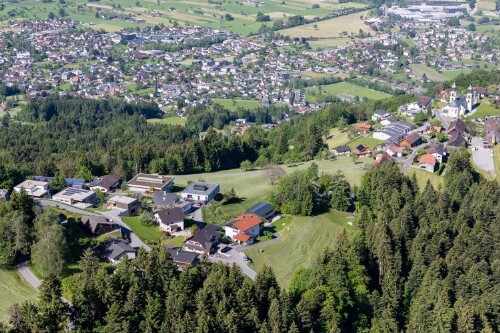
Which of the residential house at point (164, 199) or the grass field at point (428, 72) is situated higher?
the residential house at point (164, 199)

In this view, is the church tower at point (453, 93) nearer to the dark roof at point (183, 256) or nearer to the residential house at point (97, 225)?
the dark roof at point (183, 256)

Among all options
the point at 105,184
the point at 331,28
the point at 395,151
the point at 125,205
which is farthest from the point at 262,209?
the point at 331,28

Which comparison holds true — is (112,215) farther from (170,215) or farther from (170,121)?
(170,121)

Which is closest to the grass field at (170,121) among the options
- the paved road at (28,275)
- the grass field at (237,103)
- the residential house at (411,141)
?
the grass field at (237,103)

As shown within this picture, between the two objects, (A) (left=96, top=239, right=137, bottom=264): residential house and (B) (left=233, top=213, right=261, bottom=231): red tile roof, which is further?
(B) (left=233, top=213, right=261, bottom=231): red tile roof

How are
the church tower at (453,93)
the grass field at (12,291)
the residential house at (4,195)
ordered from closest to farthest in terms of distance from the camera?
1. the grass field at (12,291)
2. the residential house at (4,195)
3. the church tower at (453,93)

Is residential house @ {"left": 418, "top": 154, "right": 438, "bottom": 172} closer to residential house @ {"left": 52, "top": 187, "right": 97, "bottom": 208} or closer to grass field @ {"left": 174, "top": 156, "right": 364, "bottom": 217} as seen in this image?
grass field @ {"left": 174, "top": 156, "right": 364, "bottom": 217}

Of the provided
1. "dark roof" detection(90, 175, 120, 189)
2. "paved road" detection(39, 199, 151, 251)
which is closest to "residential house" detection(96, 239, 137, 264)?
"paved road" detection(39, 199, 151, 251)
